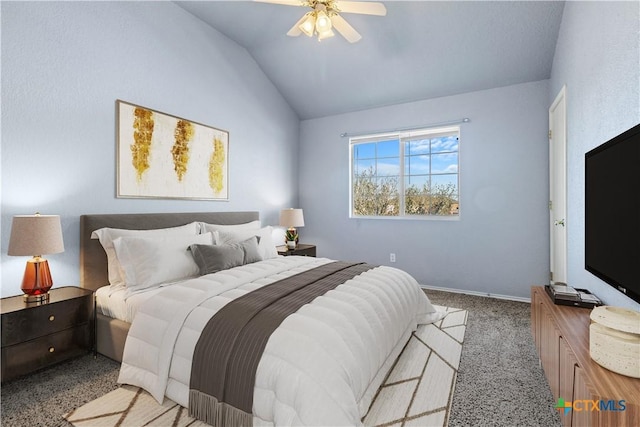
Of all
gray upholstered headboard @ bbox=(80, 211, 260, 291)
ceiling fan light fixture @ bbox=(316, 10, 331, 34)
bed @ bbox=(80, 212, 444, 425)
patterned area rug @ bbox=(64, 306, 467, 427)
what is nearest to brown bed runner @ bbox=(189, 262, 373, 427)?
bed @ bbox=(80, 212, 444, 425)

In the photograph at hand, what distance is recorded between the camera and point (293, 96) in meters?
4.91

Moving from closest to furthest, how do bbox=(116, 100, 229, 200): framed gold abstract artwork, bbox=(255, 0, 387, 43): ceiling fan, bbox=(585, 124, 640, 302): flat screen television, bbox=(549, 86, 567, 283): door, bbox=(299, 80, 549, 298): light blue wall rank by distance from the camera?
bbox=(585, 124, 640, 302): flat screen television
bbox=(255, 0, 387, 43): ceiling fan
bbox=(116, 100, 229, 200): framed gold abstract artwork
bbox=(549, 86, 567, 283): door
bbox=(299, 80, 549, 298): light blue wall

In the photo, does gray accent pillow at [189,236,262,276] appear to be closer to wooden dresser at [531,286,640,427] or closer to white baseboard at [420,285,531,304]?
wooden dresser at [531,286,640,427]

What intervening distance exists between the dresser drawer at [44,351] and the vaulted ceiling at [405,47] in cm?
329

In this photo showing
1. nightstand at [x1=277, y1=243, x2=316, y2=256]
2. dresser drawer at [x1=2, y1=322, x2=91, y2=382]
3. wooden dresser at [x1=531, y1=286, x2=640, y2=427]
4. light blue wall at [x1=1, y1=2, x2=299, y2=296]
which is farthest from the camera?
nightstand at [x1=277, y1=243, x2=316, y2=256]

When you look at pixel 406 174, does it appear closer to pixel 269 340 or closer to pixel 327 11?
pixel 327 11

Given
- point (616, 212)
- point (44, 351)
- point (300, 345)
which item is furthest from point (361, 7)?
point (44, 351)

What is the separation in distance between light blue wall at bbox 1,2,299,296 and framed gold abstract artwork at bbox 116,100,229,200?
0.29ft

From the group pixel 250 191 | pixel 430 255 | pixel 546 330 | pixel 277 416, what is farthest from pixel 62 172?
pixel 430 255

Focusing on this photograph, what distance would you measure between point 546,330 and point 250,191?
11.7ft

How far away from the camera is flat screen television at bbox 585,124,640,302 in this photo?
138cm

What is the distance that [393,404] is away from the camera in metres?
1.82

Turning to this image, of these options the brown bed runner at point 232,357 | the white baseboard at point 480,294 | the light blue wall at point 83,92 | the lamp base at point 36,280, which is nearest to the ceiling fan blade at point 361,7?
the light blue wall at point 83,92

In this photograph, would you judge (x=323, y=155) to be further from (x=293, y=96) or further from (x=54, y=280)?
(x=54, y=280)
